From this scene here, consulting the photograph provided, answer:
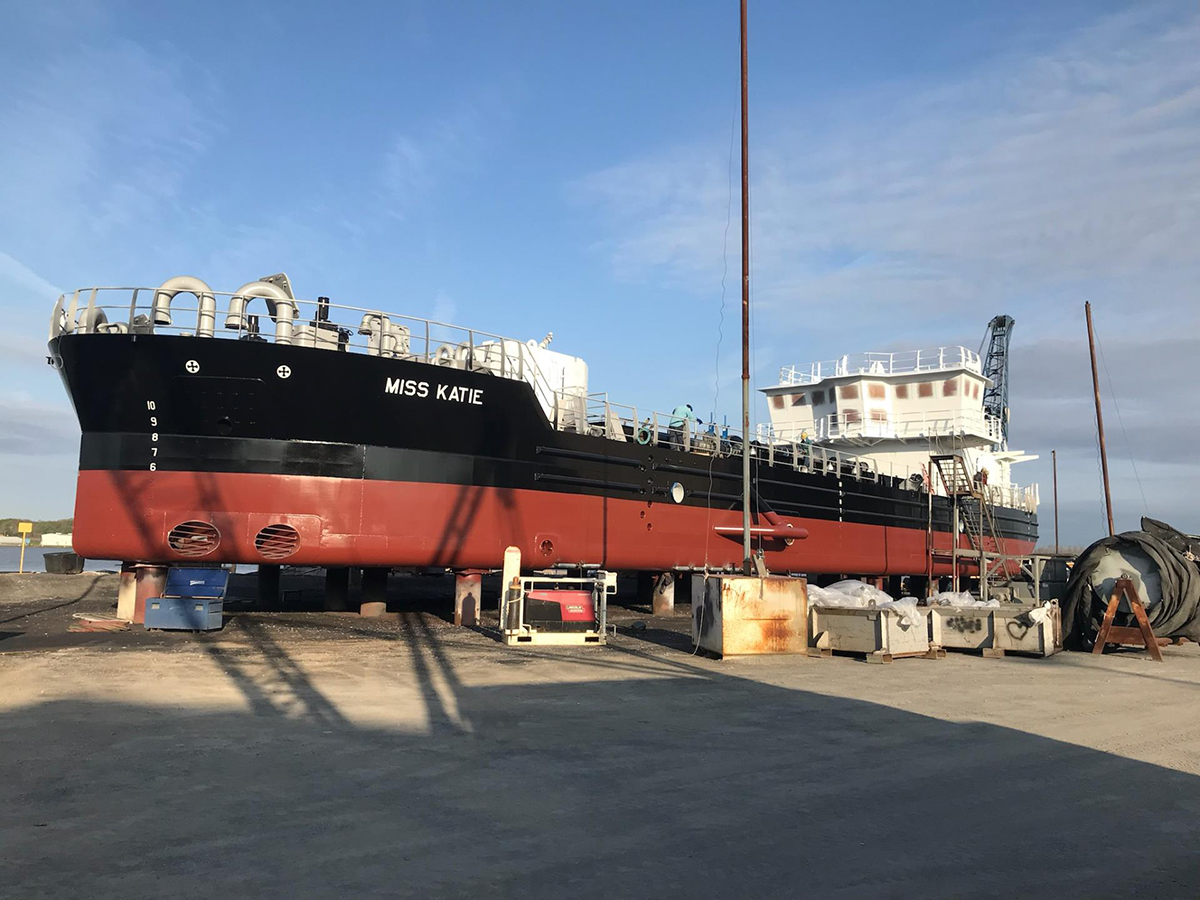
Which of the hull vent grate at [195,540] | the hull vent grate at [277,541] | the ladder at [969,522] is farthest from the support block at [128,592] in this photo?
the ladder at [969,522]

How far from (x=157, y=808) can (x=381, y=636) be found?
A: 9.50m

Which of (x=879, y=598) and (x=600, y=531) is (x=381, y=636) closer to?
(x=600, y=531)

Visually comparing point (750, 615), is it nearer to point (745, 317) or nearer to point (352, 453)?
point (745, 317)

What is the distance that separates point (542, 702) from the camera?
29.5ft

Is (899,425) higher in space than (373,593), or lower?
higher

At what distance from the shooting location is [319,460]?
1591 centimetres

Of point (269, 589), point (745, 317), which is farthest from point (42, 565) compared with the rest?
point (745, 317)

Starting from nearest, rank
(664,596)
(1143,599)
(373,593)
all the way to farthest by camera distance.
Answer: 1. (1143,599)
2. (373,593)
3. (664,596)

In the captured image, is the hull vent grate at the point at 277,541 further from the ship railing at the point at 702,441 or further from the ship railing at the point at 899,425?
the ship railing at the point at 899,425

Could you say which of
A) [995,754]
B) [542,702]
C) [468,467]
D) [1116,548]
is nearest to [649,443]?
[468,467]

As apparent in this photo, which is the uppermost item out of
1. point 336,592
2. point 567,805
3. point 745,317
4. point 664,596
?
point 745,317

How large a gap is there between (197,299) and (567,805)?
13.7 m

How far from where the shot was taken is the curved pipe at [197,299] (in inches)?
615

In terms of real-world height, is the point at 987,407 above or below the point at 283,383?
above
